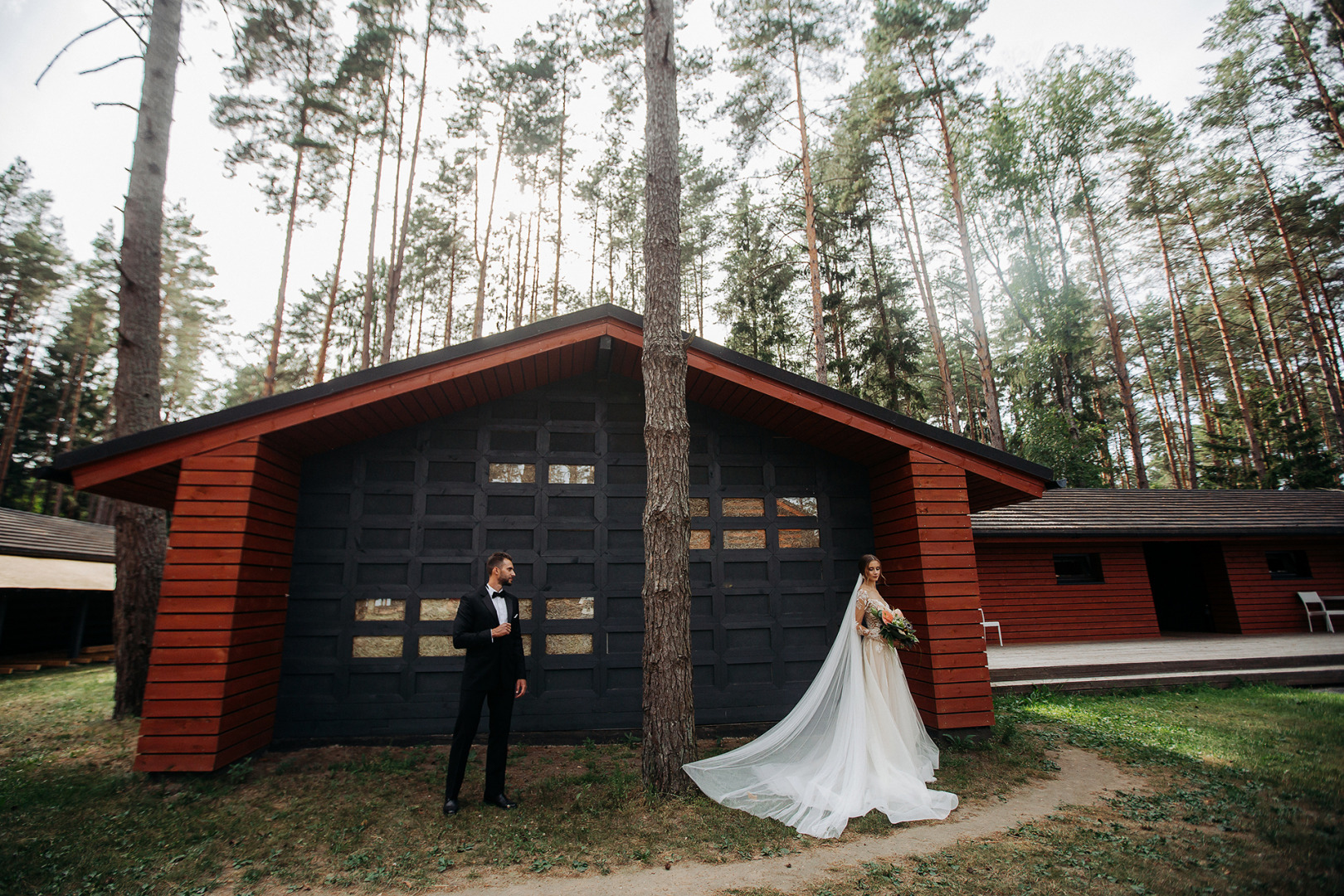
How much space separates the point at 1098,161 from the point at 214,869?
24.7 metres

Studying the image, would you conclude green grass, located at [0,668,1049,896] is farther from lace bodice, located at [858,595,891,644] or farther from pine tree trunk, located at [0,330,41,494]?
pine tree trunk, located at [0,330,41,494]

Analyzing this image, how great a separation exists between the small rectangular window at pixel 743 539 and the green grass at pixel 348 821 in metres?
2.02

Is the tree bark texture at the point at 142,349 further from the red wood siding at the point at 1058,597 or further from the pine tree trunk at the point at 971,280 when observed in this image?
the pine tree trunk at the point at 971,280

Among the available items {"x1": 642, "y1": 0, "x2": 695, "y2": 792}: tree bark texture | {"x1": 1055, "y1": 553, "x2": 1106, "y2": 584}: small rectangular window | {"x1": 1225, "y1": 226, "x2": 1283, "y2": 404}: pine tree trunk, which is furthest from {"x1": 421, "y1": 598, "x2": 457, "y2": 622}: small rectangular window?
Answer: {"x1": 1225, "y1": 226, "x2": 1283, "y2": 404}: pine tree trunk

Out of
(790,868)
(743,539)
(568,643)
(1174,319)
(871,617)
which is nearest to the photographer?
(790,868)

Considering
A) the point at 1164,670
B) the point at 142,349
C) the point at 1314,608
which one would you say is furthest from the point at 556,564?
the point at 1314,608

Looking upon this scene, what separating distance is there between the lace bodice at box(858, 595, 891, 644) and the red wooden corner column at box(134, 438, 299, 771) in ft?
17.7

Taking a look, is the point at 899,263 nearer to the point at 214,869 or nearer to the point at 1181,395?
the point at 1181,395

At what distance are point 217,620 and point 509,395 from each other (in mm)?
3295

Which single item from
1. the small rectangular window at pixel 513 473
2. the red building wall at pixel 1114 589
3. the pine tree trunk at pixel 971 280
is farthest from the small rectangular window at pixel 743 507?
the pine tree trunk at pixel 971 280

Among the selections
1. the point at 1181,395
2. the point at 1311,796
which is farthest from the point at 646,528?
the point at 1181,395

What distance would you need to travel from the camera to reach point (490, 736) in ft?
13.7

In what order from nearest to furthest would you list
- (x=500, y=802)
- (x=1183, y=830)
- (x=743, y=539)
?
(x=1183, y=830), (x=500, y=802), (x=743, y=539)

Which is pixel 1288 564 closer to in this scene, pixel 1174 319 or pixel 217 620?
pixel 1174 319
